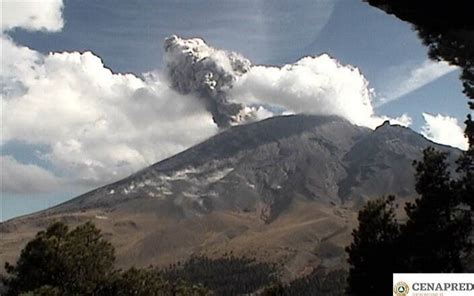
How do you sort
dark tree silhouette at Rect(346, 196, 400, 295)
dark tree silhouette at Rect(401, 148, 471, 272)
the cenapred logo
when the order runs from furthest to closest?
dark tree silhouette at Rect(346, 196, 400, 295) < dark tree silhouette at Rect(401, 148, 471, 272) < the cenapred logo

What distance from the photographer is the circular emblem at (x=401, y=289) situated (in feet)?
38.0

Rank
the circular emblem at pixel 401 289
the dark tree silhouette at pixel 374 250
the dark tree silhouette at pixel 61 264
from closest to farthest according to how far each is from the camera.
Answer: the circular emblem at pixel 401 289 → the dark tree silhouette at pixel 374 250 → the dark tree silhouette at pixel 61 264

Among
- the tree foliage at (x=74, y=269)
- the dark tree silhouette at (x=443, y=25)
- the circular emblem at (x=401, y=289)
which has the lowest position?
the circular emblem at (x=401, y=289)

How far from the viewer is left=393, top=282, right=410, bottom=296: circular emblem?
11578 mm

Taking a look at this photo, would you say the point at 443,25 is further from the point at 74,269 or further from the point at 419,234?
the point at 74,269

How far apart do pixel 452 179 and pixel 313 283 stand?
18813cm

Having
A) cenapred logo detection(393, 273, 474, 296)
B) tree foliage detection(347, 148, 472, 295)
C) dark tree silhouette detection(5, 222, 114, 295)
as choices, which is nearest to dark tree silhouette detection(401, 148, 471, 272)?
tree foliage detection(347, 148, 472, 295)

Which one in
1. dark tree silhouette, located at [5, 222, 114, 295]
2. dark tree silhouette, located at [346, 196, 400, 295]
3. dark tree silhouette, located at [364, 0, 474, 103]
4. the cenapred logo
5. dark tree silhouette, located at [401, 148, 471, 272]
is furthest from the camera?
dark tree silhouette, located at [5, 222, 114, 295]

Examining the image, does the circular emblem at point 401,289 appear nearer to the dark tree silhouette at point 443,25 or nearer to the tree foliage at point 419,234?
the tree foliage at point 419,234

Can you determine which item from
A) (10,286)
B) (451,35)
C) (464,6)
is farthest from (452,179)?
(10,286)

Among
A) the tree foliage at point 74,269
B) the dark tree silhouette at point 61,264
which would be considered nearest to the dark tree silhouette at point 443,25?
the tree foliage at point 74,269

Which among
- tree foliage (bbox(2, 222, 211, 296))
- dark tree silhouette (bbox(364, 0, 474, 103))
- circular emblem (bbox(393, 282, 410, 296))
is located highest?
dark tree silhouette (bbox(364, 0, 474, 103))

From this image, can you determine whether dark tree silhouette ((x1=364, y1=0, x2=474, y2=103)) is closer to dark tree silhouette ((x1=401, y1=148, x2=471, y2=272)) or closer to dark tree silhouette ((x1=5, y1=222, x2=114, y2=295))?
dark tree silhouette ((x1=401, y1=148, x2=471, y2=272))

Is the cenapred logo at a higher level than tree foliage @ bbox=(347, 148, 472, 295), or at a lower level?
lower
